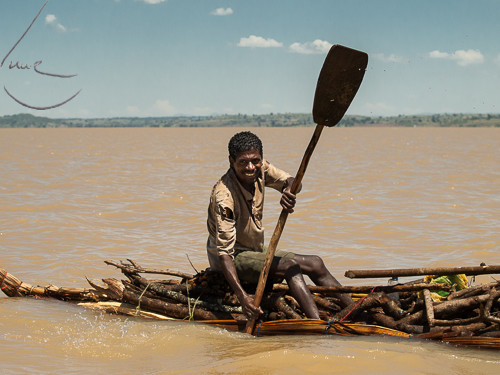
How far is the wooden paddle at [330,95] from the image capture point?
429cm

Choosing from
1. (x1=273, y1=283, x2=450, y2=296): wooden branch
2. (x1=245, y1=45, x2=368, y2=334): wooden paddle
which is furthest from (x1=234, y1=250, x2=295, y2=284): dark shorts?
(x1=273, y1=283, x2=450, y2=296): wooden branch

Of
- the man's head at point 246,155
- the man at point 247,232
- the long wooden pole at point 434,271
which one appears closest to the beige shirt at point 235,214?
the man at point 247,232

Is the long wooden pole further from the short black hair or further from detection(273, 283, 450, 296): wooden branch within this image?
the short black hair

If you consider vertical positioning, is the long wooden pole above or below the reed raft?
above

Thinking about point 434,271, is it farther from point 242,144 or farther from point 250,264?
point 242,144

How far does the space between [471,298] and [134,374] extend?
222cm

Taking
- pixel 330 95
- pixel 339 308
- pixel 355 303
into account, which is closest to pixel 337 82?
pixel 330 95

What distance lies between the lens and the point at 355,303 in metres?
4.39

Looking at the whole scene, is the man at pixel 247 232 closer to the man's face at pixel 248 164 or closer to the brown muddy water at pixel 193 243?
the man's face at pixel 248 164

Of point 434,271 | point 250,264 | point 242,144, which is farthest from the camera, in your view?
point 250,264

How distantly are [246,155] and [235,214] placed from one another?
17.0 inches

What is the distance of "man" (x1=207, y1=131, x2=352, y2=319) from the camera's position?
432cm

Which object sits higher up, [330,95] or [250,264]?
[330,95]

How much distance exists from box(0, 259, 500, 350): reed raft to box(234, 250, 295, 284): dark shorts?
0.73 feet
